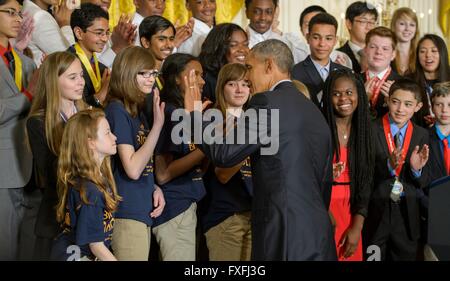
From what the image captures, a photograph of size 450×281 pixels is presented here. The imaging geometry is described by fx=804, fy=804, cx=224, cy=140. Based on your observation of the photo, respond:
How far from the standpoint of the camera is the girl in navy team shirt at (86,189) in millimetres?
3859

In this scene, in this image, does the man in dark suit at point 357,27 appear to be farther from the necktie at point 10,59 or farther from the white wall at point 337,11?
the necktie at point 10,59

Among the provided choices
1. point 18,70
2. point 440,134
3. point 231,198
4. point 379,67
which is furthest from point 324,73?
point 18,70

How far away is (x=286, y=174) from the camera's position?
3.79m

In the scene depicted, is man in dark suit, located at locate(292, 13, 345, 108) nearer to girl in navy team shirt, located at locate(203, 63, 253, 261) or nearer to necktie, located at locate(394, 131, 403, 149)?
necktie, located at locate(394, 131, 403, 149)

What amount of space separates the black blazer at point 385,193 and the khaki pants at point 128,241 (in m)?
1.72

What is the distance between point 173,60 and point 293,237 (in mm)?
1715

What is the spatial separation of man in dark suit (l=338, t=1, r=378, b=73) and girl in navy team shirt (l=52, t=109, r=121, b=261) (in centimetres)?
307

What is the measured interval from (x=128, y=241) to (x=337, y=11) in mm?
5170

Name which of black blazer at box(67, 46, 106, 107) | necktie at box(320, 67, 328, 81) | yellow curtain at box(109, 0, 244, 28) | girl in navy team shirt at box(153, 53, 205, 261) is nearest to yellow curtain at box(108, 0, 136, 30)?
yellow curtain at box(109, 0, 244, 28)

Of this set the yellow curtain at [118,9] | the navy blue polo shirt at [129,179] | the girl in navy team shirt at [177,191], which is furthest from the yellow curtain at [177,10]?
the navy blue polo shirt at [129,179]

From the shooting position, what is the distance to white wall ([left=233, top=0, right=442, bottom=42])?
8.51 meters

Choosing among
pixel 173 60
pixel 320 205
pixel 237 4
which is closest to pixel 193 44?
pixel 173 60

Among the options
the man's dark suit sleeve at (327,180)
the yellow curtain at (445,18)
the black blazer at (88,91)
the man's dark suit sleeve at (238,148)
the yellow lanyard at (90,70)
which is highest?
the yellow curtain at (445,18)
